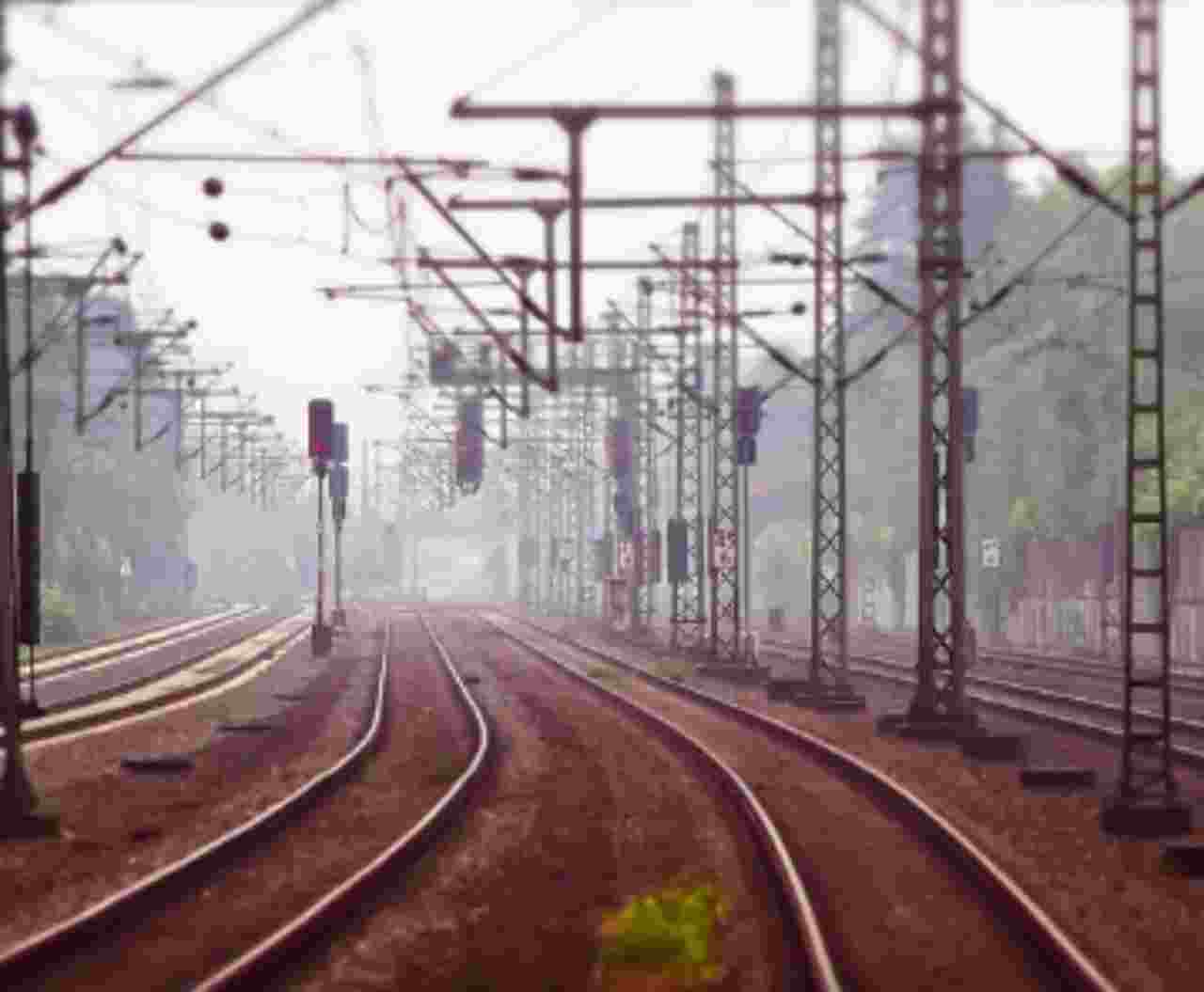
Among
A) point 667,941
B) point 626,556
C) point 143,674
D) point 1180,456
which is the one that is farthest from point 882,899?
point 1180,456

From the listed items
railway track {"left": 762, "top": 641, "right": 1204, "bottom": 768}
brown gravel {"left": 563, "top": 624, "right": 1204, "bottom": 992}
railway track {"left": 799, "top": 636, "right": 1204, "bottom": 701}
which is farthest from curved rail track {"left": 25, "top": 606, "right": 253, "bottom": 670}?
brown gravel {"left": 563, "top": 624, "right": 1204, "bottom": 992}

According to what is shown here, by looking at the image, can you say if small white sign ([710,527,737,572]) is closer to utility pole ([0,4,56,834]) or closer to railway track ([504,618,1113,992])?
railway track ([504,618,1113,992])

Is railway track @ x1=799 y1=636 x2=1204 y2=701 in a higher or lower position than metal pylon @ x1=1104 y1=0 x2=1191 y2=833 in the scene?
lower

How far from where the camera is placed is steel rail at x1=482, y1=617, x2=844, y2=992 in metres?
12.9

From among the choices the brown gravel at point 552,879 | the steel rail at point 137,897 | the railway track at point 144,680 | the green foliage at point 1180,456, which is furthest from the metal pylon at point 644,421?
the steel rail at point 137,897

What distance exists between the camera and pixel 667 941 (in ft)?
42.3

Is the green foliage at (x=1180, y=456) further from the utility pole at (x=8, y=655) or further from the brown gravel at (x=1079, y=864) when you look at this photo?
the utility pole at (x=8, y=655)

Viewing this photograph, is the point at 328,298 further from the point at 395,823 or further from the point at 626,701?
the point at 395,823

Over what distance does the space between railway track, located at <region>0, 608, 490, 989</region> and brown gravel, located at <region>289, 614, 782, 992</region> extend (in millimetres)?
291

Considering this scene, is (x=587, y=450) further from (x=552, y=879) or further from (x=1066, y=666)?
(x=552, y=879)

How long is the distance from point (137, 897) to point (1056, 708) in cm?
2469

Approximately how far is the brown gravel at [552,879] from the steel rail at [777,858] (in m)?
0.24

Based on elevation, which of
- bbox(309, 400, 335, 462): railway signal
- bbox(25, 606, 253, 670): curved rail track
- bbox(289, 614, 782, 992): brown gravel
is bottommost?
bbox(25, 606, 253, 670): curved rail track

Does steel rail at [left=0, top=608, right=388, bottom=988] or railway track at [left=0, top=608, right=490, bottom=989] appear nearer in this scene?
railway track at [left=0, top=608, right=490, bottom=989]
